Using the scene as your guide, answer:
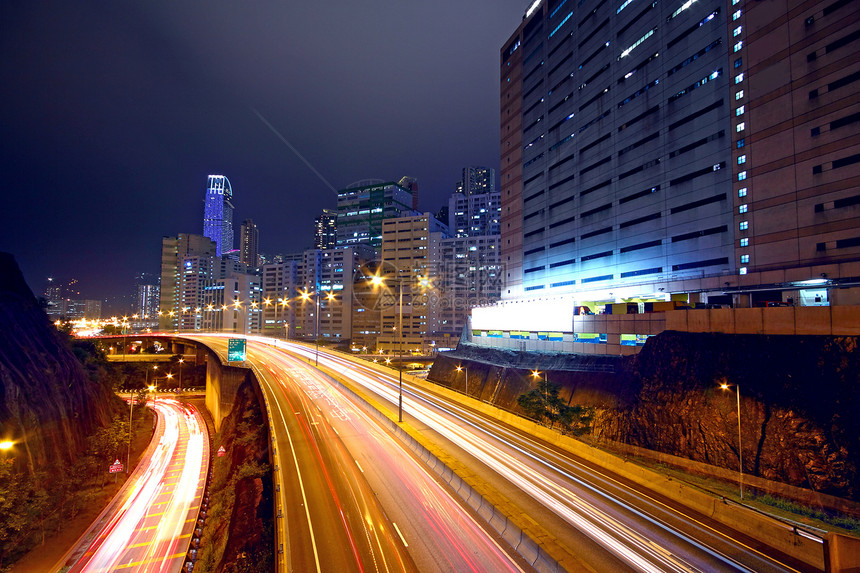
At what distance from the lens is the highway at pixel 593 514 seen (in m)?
12.6

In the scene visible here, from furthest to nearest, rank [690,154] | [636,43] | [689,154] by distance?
[636,43], [689,154], [690,154]

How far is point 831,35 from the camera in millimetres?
34938

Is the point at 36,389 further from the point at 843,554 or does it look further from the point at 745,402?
the point at 745,402

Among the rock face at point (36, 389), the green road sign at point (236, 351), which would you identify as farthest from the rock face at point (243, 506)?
the rock face at point (36, 389)

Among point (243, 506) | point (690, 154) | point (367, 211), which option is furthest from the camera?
point (367, 211)

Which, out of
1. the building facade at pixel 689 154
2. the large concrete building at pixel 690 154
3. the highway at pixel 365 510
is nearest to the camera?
the highway at pixel 365 510

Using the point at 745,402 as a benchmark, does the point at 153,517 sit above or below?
below

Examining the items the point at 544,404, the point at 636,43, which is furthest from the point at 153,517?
the point at 636,43

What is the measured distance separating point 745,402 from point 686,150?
112ft

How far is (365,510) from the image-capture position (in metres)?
17.3

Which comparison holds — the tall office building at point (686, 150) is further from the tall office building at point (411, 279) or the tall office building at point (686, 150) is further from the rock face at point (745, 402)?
the tall office building at point (411, 279)

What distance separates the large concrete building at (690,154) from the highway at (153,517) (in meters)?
44.9

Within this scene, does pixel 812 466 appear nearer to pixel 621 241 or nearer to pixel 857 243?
pixel 857 243

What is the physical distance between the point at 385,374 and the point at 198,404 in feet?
144
